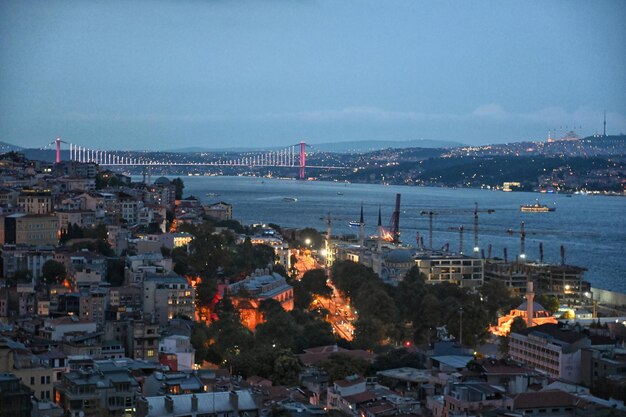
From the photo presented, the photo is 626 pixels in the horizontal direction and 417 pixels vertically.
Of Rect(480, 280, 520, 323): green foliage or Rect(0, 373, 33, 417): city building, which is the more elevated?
Rect(0, 373, 33, 417): city building

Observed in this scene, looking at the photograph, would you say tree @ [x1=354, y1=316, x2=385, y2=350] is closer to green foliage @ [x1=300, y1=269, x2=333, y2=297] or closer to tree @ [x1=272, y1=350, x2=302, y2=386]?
tree @ [x1=272, y1=350, x2=302, y2=386]

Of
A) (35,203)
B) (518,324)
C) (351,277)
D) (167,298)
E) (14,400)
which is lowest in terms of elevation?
(518,324)

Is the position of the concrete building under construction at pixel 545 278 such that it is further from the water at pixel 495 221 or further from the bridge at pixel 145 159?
the bridge at pixel 145 159

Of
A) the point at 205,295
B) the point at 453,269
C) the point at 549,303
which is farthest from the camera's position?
the point at 453,269

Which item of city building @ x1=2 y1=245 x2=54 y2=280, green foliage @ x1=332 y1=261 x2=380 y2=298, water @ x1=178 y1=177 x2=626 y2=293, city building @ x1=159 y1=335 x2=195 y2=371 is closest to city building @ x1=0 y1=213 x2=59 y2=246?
city building @ x1=2 y1=245 x2=54 y2=280

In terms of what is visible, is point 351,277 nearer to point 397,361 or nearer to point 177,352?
point 397,361

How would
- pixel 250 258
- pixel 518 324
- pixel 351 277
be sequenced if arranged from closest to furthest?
Result: pixel 518 324 → pixel 351 277 → pixel 250 258

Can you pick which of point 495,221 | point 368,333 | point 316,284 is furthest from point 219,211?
point 495,221

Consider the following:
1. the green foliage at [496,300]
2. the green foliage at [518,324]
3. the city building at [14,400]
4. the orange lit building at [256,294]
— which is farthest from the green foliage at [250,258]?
the city building at [14,400]
